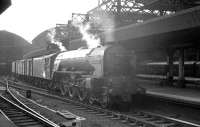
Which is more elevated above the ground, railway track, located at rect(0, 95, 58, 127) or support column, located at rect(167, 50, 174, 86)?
support column, located at rect(167, 50, 174, 86)

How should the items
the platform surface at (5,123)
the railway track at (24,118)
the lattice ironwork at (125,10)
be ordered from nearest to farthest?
the platform surface at (5,123) < the railway track at (24,118) < the lattice ironwork at (125,10)

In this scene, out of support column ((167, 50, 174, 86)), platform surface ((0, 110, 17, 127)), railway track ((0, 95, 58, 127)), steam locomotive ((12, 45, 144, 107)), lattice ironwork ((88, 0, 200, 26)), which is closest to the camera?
platform surface ((0, 110, 17, 127))

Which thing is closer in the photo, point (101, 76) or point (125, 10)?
point (101, 76)

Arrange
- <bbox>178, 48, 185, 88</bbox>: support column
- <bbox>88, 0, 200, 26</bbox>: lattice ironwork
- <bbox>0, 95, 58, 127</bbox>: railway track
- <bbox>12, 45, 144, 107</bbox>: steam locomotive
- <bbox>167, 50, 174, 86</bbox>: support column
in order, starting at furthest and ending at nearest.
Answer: <bbox>88, 0, 200, 26</bbox>: lattice ironwork < <bbox>167, 50, 174, 86</bbox>: support column < <bbox>178, 48, 185, 88</bbox>: support column < <bbox>12, 45, 144, 107</bbox>: steam locomotive < <bbox>0, 95, 58, 127</bbox>: railway track

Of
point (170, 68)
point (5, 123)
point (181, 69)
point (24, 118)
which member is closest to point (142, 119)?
point (24, 118)

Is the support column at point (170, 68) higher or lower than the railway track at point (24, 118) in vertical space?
higher

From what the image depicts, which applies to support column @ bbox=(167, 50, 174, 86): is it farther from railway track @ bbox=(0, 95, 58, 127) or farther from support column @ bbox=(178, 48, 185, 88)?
railway track @ bbox=(0, 95, 58, 127)

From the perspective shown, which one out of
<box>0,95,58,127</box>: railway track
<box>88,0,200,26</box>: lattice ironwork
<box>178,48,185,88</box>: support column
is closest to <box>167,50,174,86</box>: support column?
<box>178,48,185,88</box>: support column

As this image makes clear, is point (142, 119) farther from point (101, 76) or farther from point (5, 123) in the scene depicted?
point (5, 123)

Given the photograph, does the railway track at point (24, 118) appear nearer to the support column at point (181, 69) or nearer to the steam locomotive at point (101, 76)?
the steam locomotive at point (101, 76)

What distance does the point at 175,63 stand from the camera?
23.1 m

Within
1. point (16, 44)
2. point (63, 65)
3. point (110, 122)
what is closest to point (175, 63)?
point (63, 65)

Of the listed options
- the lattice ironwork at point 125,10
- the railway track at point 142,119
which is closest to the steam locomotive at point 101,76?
the railway track at point 142,119

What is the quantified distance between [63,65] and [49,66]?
9.92 feet
